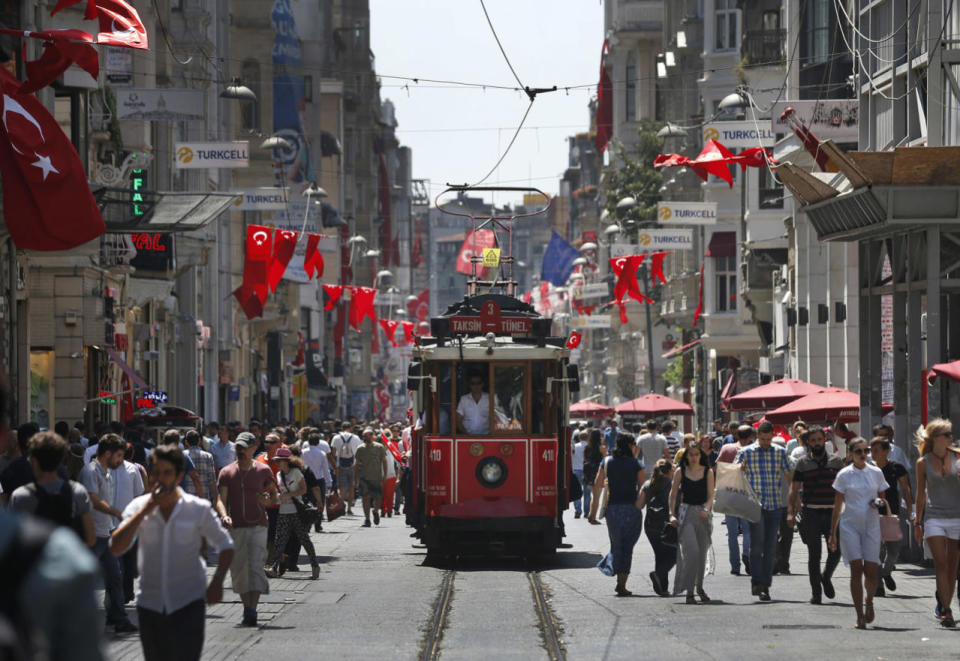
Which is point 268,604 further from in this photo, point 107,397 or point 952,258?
point 107,397

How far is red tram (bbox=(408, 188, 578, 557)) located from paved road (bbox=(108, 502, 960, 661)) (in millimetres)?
648

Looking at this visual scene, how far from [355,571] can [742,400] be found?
11385 millimetres

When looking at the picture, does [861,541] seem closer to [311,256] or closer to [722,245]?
[311,256]

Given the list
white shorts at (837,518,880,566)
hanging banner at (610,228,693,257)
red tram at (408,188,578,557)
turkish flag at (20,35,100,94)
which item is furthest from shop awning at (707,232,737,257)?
white shorts at (837,518,880,566)

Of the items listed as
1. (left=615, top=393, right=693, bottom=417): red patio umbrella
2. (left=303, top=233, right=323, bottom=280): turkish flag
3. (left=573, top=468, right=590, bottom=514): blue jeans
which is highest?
(left=303, top=233, right=323, bottom=280): turkish flag

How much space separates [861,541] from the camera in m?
14.3

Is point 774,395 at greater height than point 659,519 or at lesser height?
greater

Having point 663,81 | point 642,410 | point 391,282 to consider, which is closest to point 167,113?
point 642,410

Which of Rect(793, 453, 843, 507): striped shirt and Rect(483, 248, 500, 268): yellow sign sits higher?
Rect(483, 248, 500, 268): yellow sign

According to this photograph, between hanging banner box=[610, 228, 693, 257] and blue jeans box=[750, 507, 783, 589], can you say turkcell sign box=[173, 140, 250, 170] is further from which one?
blue jeans box=[750, 507, 783, 589]

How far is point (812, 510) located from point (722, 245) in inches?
1546

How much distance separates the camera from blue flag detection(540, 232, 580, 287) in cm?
8688

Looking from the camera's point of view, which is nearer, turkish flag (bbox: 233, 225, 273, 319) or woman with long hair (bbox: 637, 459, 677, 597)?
woman with long hair (bbox: 637, 459, 677, 597)

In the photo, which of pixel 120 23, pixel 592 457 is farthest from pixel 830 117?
pixel 120 23
